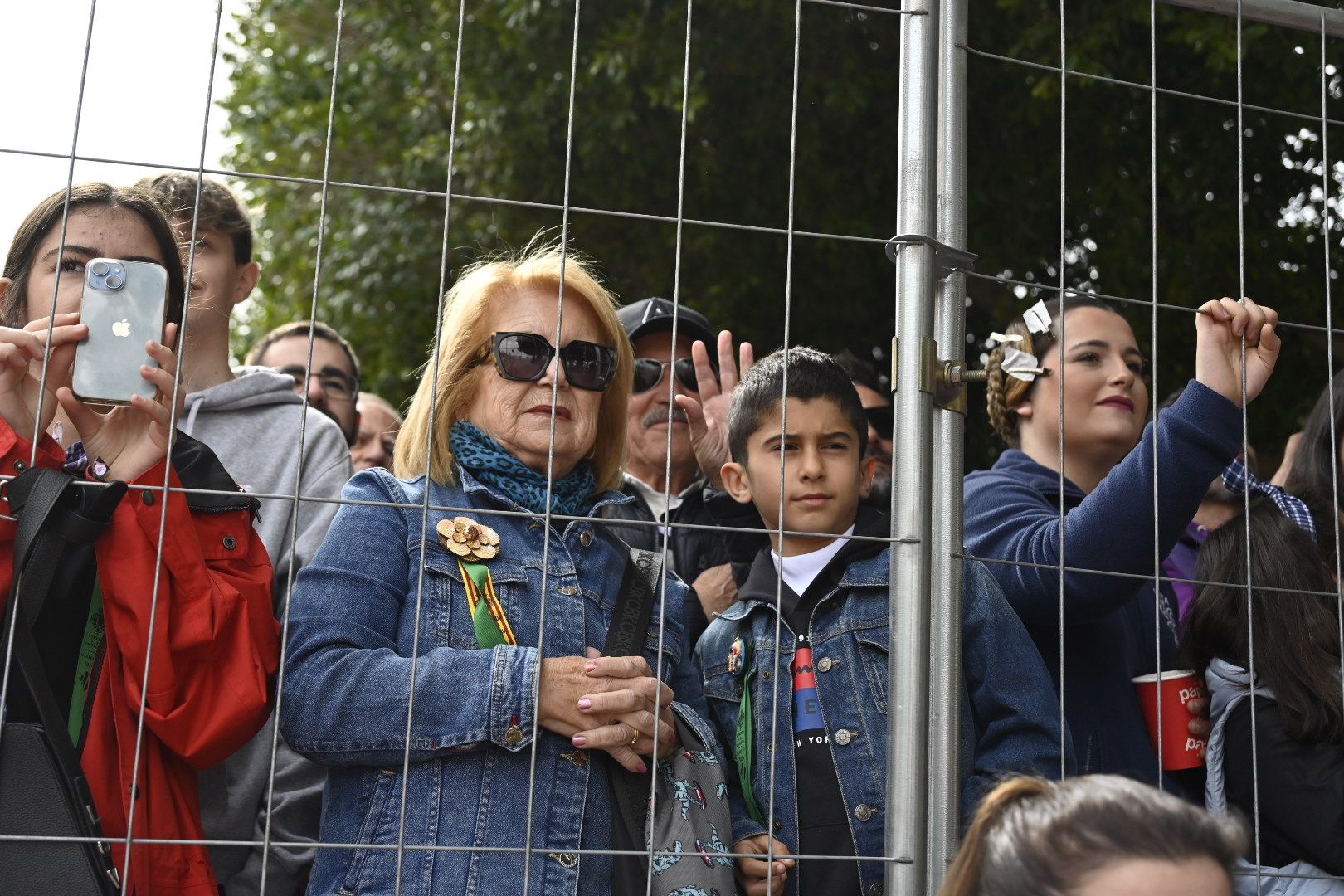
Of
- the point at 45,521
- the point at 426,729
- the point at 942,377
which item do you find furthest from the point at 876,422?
the point at 45,521

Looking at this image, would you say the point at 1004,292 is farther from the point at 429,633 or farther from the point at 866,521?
the point at 429,633

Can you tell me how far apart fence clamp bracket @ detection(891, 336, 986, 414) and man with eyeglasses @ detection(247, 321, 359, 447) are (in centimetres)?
254

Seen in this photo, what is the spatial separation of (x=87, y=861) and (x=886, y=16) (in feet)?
19.5

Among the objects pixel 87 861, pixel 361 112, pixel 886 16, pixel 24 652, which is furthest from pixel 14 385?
pixel 361 112

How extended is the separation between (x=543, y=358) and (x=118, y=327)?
0.75 metres

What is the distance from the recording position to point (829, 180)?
7363 mm

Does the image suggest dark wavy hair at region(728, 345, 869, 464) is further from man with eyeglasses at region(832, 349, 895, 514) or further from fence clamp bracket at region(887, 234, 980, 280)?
man with eyeglasses at region(832, 349, 895, 514)

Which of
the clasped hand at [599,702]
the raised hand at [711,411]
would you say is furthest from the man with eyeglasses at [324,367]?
the clasped hand at [599,702]

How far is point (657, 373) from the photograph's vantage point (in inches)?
150

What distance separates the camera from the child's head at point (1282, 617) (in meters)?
2.72

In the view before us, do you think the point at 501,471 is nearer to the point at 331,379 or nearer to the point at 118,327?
the point at 118,327

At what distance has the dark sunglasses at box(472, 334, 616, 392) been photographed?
2.67 m

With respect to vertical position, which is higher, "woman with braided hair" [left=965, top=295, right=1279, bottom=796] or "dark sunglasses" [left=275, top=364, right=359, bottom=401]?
"dark sunglasses" [left=275, top=364, right=359, bottom=401]

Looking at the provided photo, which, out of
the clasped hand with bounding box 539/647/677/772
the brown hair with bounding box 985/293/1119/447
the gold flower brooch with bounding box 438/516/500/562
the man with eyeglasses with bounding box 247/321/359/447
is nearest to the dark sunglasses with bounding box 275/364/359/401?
the man with eyeglasses with bounding box 247/321/359/447
